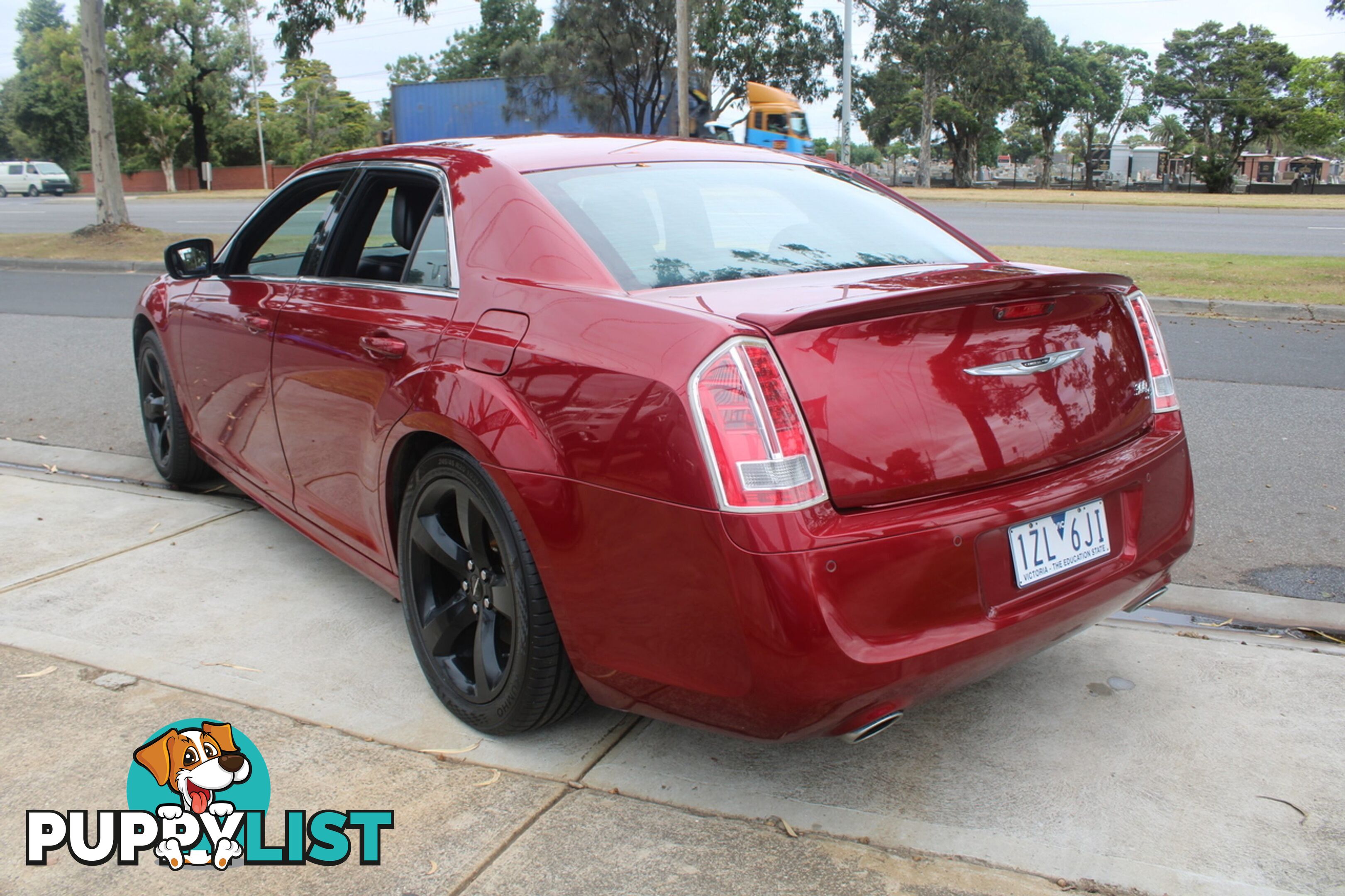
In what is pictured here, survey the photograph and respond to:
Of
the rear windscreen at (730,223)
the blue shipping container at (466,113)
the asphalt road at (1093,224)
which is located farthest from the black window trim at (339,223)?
the blue shipping container at (466,113)

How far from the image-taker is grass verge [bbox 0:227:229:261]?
15.4m

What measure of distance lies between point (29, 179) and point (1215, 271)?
53.1 meters

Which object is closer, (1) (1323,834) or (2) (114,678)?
(1) (1323,834)

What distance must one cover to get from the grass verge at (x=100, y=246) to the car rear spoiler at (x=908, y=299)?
1432 cm

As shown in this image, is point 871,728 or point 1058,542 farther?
point 1058,542

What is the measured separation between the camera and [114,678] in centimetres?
323

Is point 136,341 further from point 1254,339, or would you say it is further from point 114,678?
point 1254,339

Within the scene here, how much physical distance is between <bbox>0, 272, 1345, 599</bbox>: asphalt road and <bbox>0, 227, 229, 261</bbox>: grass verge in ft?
15.8

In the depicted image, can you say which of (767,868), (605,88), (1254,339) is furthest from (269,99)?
(767,868)

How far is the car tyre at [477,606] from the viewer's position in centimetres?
258

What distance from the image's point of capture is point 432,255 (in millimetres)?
3064

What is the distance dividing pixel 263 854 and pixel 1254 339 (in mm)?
7900

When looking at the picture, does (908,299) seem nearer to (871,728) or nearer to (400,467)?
(871,728)

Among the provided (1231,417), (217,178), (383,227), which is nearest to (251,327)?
(383,227)
